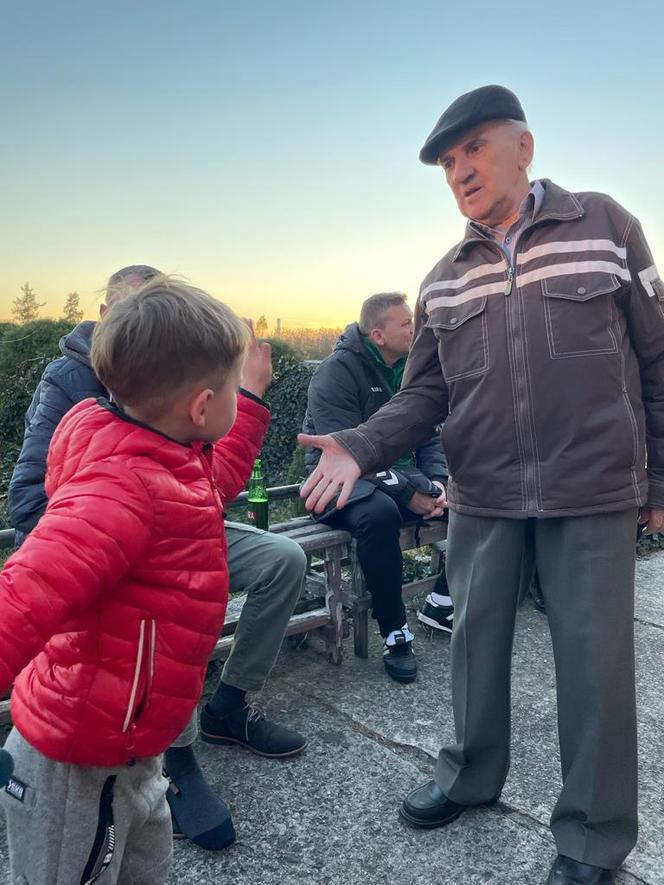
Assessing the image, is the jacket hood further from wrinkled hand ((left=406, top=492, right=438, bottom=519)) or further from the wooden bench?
wrinkled hand ((left=406, top=492, right=438, bottom=519))

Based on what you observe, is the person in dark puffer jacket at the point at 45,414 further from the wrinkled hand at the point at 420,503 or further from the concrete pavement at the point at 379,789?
the wrinkled hand at the point at 420,503

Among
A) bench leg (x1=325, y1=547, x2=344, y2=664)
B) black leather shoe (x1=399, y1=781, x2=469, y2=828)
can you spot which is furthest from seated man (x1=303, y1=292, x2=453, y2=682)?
black leather shoe (x1=399, y1=781, x2=469, y2=828)

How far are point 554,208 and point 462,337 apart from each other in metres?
0.46

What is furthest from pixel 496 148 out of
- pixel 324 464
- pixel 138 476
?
pixel 138 476

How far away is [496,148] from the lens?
2.25 metres

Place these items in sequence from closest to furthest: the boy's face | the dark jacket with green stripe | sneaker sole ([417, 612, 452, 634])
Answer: the boy's face, the dark jacket with green stripe, sneaker sole ([417, 612, 452, 634])

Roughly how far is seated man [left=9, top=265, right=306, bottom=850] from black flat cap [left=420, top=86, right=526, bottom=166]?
1128 mm

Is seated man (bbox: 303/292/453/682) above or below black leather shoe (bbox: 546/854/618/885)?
above

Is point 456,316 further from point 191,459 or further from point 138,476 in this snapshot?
point 138,476

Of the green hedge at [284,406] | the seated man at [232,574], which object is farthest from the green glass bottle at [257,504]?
the green hedge at [284,406]

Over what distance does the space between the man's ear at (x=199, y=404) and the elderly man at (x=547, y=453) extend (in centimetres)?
70

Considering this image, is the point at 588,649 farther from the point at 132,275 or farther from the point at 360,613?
the point at 132,275

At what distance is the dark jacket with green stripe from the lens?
3.75 meters

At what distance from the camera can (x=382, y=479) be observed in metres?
3.71
